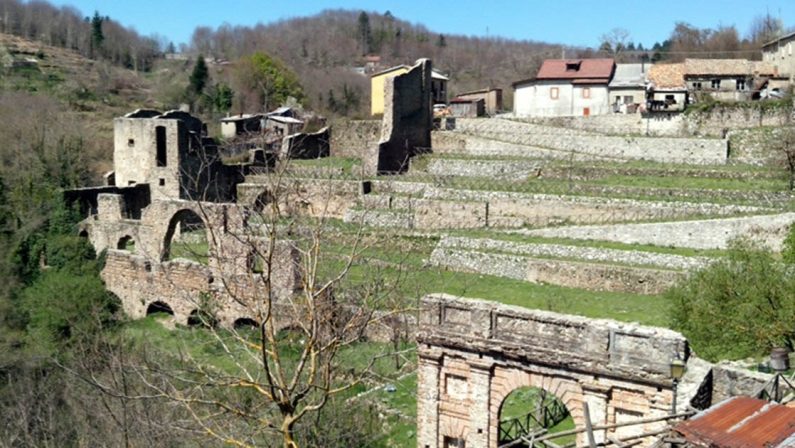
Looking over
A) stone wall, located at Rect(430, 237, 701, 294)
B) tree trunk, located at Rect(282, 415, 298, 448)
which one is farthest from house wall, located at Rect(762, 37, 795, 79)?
tree trunk, located at Rect(282, 415, 298, 448)

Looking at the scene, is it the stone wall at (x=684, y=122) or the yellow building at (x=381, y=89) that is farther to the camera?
the yellow building at (x=381, y=89)

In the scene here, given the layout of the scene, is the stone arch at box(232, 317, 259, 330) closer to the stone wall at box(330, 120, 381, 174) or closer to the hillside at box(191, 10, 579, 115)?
the stone wall at box(330, 120, 381, 174)

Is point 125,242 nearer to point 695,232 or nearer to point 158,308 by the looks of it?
point 158,308

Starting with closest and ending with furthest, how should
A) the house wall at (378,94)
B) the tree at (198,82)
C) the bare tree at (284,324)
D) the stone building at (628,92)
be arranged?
the bare tree at (284,324) → the stone building at (628,92) → the house wall at (378,94) → the tree at (198,82)

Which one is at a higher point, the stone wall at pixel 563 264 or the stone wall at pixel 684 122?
the stone wall at pixel 684 122

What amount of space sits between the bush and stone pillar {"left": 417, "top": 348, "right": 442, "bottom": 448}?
629 cm

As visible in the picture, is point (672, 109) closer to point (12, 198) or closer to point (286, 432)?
point (12, 198)

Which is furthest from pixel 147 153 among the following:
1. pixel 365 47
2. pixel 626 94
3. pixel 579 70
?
pixel 365 47

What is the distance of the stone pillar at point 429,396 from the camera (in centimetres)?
1544

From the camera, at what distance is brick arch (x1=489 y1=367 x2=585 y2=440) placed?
1408 centimetres

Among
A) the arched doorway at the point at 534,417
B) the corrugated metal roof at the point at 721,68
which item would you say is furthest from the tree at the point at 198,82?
the arched doorway at the point at 534,417

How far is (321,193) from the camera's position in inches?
1396

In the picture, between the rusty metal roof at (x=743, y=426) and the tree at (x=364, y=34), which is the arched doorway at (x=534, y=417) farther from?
the tree at (x=364, y=34)

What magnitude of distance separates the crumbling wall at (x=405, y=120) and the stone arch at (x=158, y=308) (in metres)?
13.2
